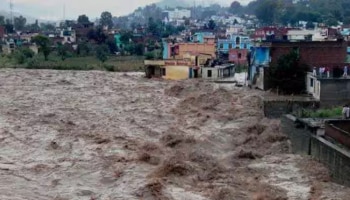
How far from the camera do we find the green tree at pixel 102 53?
42256 mm

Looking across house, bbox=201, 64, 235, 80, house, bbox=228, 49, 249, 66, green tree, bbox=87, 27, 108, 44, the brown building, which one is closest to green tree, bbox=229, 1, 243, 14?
green tree, bbox=87, 27, 108, 44

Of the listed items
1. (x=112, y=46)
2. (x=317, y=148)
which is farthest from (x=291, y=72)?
(x=112, y=46)

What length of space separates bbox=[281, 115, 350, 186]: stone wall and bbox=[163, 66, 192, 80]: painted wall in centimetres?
1580

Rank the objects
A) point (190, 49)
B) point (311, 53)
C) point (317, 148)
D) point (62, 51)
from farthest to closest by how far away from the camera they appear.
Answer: point (62, 51)
point (190, 49)
point (311, 53)
point (317, 148)

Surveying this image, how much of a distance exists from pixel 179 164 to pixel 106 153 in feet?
7.43

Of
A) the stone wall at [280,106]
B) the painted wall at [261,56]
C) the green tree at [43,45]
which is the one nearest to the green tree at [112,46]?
the green tree at [43,45]

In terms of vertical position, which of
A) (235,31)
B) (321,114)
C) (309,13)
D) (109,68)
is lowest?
(109,68)

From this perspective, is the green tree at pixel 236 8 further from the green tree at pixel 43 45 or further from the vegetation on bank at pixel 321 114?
the vegetation on bank at pixel 321 114

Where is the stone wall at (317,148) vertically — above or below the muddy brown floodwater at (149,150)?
above

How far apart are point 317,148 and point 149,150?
13.0ft

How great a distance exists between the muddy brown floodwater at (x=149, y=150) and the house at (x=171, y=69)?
6.56 metres

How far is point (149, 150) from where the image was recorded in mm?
13789

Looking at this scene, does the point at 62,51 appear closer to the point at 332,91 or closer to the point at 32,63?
the point at 32,63

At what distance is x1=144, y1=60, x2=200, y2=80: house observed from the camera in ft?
101
